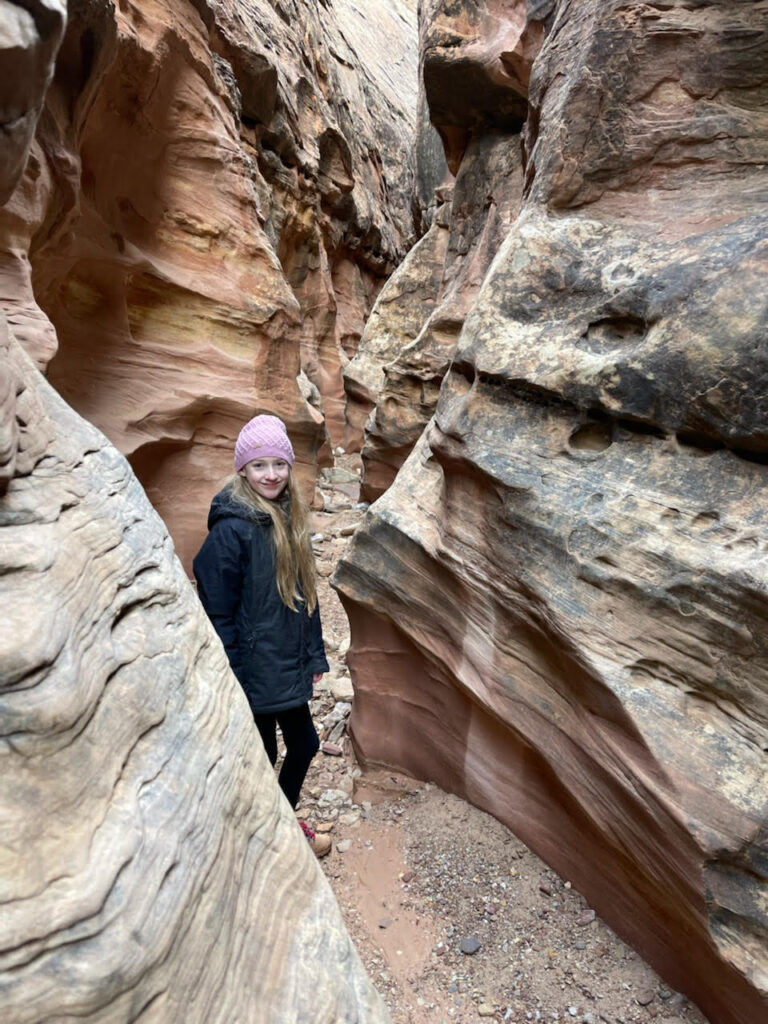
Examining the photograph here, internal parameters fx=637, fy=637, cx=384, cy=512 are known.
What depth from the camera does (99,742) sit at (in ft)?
4.95

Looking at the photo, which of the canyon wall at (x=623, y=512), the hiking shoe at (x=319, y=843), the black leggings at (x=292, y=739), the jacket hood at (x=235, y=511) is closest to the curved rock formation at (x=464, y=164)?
the canyon wall at (x=623, y=512)

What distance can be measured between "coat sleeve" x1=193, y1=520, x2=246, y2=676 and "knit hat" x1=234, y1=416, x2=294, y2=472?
0.32 meters

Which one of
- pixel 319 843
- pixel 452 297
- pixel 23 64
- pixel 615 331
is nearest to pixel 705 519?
pixel 615 331

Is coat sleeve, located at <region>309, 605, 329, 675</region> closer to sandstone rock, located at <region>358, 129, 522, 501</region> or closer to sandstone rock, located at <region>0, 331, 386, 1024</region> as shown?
sandstone rock, located at <region>0, 331, 386, 1024</region>

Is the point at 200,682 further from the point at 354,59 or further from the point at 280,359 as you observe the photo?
the point at 354,59

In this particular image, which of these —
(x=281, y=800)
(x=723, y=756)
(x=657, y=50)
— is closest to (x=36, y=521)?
(x=281, y=800)

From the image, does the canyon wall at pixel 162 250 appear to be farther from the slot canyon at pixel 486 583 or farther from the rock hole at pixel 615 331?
the rock hole at pixel 615 331

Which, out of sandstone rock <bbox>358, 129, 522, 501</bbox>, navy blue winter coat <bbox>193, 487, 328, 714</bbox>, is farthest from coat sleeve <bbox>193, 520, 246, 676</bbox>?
sandstone rock <bbox>358, 129, 522, 501</bbox>

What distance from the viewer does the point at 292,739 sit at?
308 cm

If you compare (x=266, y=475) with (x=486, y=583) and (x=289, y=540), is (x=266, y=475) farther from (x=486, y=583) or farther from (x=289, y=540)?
(x=486, y=583)

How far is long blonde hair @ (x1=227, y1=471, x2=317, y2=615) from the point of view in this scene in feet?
9.09

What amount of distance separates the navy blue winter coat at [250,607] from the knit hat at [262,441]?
0.21 m

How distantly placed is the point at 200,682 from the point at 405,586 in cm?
159

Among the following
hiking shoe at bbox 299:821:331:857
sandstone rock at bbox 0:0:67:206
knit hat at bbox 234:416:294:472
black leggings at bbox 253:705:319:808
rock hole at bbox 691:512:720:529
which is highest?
sandstone rock at bbox 0:0:67:206
